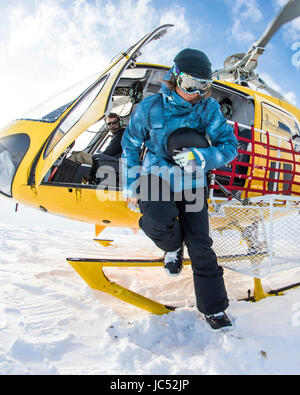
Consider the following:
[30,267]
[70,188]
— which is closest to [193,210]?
[70,188]

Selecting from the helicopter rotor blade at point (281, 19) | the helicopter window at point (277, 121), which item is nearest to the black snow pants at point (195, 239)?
the helicopter window at point (277, 121)

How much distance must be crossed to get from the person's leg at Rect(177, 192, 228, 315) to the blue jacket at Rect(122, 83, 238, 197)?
27 cm

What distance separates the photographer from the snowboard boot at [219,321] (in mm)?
1626

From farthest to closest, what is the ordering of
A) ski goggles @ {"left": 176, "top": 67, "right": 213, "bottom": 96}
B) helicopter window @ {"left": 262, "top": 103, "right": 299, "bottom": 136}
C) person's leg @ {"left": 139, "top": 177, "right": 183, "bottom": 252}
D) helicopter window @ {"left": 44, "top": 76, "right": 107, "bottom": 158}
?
helicopter window @ {"left": 262, "top": 103, "right": 299, "bottom": 136}
helicopter window @ {"left": 44, "top": 76, "right": 107, "bottom": 158}
person's leg @ {"left": 139, "top": 177, "right": 183, "bottom": 252}
ski goggles @ {"left": 176, "top": 67, "right": 213, "bottom": 96}

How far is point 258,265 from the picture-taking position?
6.69ft

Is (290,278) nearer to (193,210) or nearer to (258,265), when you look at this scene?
(258,265)

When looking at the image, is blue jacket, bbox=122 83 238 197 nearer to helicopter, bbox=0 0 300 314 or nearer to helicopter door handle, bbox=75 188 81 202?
helicopter, bbox=0 0 300 314

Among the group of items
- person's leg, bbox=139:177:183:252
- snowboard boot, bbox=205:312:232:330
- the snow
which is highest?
person's leg, bbox=139:177:183:252

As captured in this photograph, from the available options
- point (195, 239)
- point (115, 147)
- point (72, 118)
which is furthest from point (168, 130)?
point (115, 147)

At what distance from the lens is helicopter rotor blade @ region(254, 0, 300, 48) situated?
314 centimetres

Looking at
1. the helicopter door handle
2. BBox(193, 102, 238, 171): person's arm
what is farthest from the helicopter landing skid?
BBox(193, 102, 238, 171): person's arm

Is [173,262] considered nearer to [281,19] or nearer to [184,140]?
[184,140]

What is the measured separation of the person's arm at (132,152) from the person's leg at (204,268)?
0.47 m

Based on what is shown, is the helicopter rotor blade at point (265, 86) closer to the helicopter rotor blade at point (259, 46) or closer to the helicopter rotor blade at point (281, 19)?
the helicopter rotor blade at point (259, 46)
